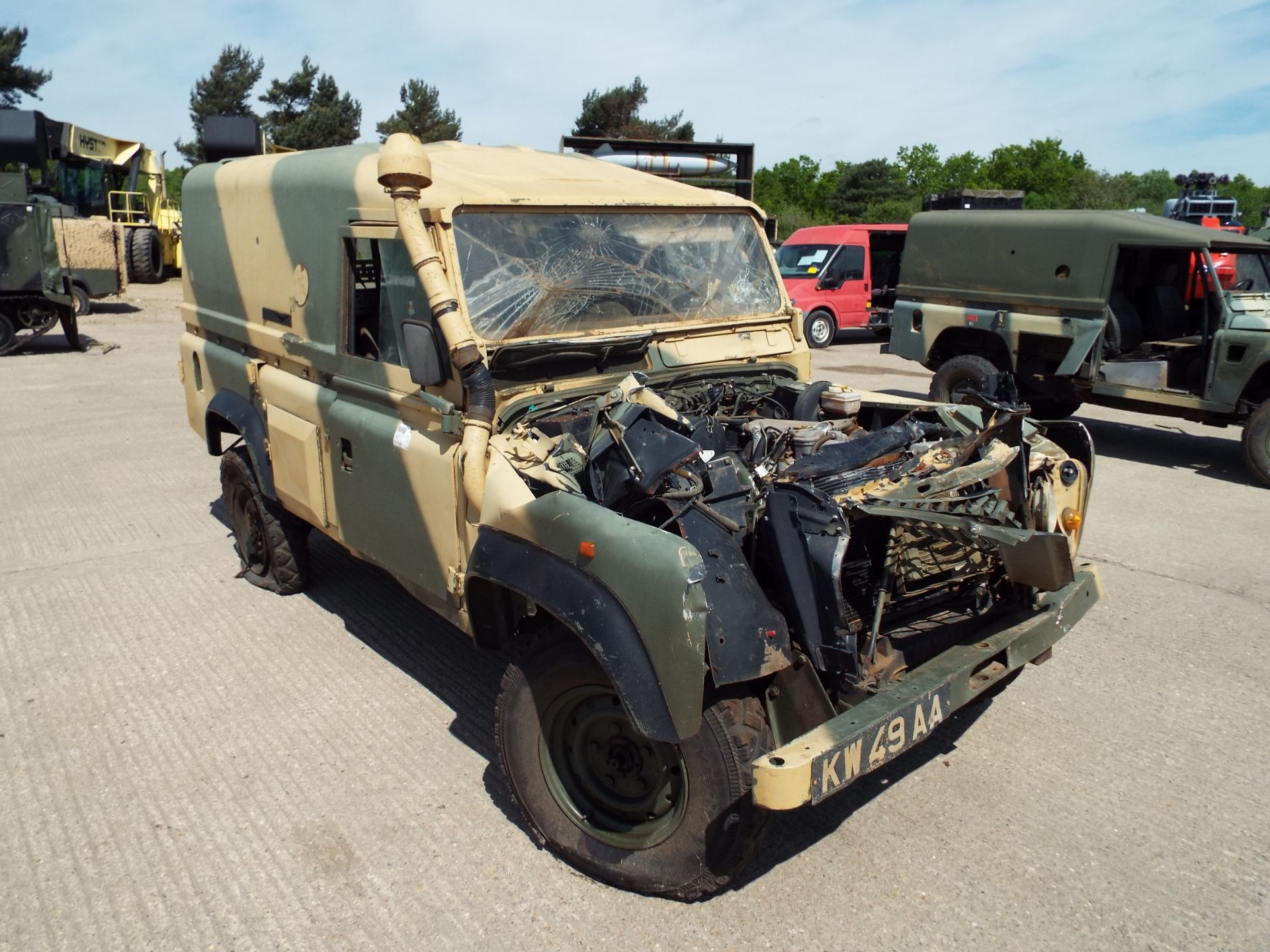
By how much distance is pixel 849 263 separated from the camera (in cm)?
1647

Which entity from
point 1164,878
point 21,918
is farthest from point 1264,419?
point 21,918

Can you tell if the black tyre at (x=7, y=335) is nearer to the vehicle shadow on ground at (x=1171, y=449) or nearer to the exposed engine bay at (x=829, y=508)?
the exposed engine bay at (x=829, y=508)

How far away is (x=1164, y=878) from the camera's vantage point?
2975 mm

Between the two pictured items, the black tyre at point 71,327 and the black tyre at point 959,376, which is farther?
the black tyre at point 71,327

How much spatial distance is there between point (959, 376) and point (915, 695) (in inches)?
283

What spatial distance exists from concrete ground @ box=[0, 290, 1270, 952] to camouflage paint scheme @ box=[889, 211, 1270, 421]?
9.16 ft

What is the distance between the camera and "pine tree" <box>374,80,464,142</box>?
129 feet

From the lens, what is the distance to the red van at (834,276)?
640 inches

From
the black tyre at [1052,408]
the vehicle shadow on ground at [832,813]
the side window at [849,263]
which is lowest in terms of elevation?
the vehicle shadow on ground at [832,813]

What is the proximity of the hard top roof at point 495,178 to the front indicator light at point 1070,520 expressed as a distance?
6.59ft

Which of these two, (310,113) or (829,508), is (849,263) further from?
(310,113)

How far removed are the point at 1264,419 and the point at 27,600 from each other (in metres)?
8.67

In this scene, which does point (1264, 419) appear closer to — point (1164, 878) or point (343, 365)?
point (1164, 878)

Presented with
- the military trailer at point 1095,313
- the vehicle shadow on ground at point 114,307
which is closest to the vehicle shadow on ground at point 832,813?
the military trailer at point 1095,313
